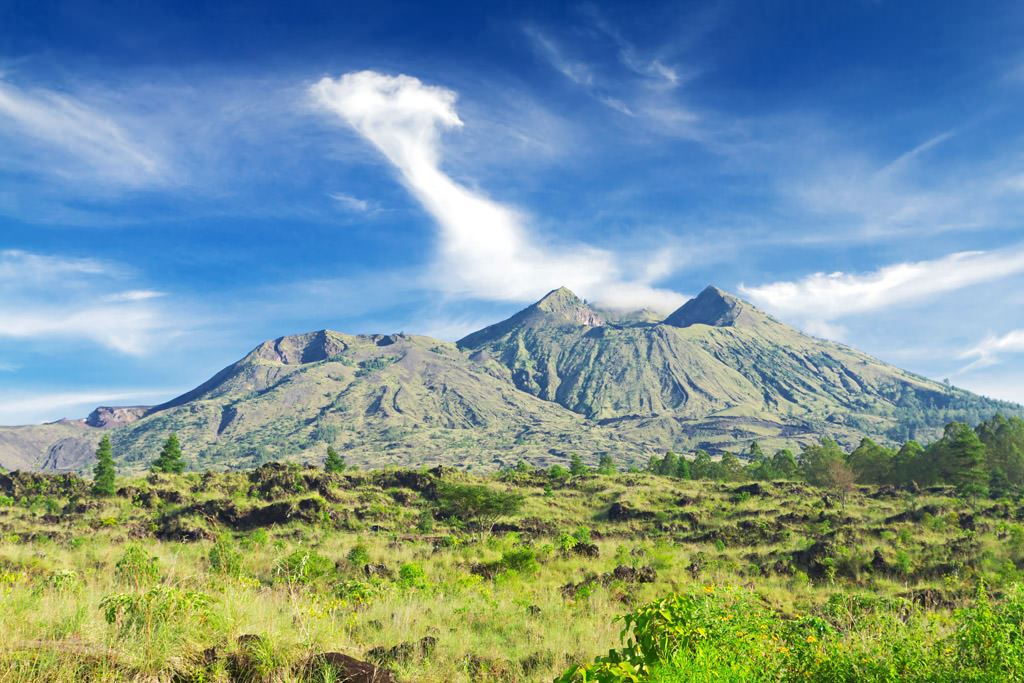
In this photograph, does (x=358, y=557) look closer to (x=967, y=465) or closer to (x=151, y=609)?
(x=151, y=609)

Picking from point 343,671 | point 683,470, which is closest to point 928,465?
point 683,470

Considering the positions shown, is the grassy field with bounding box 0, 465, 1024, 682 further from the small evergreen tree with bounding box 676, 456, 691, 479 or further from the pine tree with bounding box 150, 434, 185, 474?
the small evergreen tree with bounding box 676, 456, 691, 479

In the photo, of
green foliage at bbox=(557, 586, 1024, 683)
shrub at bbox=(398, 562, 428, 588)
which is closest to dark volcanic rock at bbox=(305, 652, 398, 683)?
green foliage at bbox=(557, 586, 1024, 683)

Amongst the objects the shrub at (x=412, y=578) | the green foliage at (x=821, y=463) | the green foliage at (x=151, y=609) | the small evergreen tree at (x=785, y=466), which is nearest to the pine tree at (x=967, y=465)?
the green foliage at (x=821, y=463)

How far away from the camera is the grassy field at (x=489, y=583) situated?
598cm

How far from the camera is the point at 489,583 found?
15812 mm

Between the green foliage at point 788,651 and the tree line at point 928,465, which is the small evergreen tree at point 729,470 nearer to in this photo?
the tree line at point 928,465

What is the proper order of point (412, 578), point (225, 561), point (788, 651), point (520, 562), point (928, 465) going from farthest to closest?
1. point (928, 465)
2. point (520, 562)
3. point (225, 561)
4. point (412, 578)
5. point (788, 651)

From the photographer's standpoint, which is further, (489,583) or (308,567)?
(308,567)

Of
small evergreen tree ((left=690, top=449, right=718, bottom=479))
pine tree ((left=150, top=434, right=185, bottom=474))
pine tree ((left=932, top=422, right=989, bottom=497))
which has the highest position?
pine tree ((left=150, top=434, right=185, bottom=474))

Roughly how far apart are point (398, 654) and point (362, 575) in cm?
1081

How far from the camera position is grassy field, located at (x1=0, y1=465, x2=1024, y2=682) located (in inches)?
235

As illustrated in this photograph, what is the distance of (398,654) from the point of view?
7531 mm

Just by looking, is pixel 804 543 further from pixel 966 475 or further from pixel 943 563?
pixel 966 475
